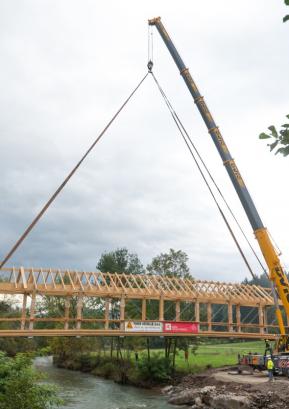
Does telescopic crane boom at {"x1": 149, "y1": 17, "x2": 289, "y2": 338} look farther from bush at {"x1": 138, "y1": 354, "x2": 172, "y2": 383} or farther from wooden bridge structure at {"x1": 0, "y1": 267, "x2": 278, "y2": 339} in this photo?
bush at {"x1": 138, "y1": 354, "x2": 172, "y2": 383}

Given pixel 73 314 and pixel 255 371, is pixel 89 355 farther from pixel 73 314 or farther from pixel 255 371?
pixel 255 371

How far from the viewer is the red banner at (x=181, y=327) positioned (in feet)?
90.2

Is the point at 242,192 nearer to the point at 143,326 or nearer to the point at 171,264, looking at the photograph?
the point at 143,326

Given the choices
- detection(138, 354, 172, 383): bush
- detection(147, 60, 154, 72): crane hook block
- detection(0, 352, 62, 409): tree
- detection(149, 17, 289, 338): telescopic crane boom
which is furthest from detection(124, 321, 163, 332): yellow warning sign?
detection(147, 60, 154, 72): crane hook block

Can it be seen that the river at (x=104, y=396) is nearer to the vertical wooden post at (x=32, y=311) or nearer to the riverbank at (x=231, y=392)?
the riverbank at (x=231, y=392)

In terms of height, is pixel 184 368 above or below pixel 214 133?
below

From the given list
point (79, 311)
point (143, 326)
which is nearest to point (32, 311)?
point (79, 311)

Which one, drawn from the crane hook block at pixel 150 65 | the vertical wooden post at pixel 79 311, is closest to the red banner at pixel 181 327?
the vertical wooden post at pixel 79 311

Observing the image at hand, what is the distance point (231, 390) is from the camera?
81.7 feet

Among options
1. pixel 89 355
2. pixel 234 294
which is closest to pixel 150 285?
pixel 234 294

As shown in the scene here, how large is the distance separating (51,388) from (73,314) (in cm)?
4062

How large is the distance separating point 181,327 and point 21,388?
60.1 ft

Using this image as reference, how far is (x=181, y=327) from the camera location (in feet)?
91.6

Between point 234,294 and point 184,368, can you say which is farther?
point 184,368
